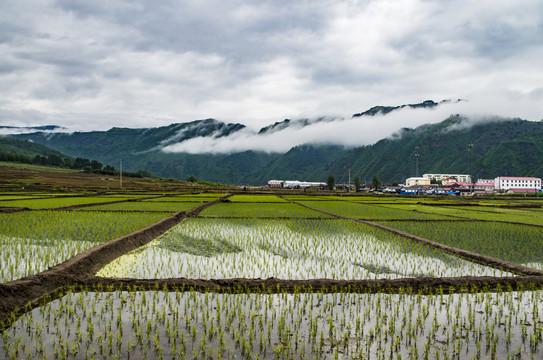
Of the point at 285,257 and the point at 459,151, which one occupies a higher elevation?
the point at 459,151

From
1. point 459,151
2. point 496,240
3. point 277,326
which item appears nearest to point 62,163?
point 496,240

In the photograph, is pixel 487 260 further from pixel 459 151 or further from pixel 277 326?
pixel 459 151

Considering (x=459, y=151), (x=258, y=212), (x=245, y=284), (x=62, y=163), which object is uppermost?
(x=459, y=151)

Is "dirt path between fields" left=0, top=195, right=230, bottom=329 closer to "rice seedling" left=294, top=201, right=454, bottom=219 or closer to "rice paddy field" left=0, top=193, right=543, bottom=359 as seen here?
"rice paddy field" left=0, top=193, right=543, bottom=359

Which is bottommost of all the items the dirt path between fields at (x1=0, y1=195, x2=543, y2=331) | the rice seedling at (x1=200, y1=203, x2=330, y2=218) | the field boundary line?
the rice seedling at (x1=200, y1=203, x2=330, y2=218)

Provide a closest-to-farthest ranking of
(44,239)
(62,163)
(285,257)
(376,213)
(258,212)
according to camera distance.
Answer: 1. (285,257)
2. (44,239)
3. (258,212)
4. (376,213)
5. (62,163)

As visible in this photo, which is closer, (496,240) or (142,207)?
(496,240)

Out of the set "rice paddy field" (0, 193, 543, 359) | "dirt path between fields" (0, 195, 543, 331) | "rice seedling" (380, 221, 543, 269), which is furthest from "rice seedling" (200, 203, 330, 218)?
"dirt path between fields" (0, 195, 543, 331)

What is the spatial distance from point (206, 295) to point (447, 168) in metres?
165

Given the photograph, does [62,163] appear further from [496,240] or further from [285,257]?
[496,240]

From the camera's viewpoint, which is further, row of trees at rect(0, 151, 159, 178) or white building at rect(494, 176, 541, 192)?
white building at rect(494, 176, 541, 192)

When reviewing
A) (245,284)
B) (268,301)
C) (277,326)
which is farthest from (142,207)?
(277,326)

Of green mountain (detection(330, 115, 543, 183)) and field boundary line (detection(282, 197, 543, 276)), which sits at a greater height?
green mountain (detection(330, 115, 543, 183))

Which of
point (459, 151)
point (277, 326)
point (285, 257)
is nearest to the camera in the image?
point (277, 326)
